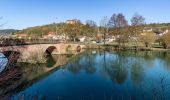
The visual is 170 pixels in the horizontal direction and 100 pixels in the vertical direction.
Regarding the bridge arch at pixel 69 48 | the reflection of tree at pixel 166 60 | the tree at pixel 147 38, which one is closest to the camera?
the reflection of tree at pixel 166 60

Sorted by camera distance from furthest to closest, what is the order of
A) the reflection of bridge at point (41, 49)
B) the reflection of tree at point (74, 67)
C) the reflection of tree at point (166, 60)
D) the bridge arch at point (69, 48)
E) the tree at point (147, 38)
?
the tree at point (147, 38), the bridge arch at point (69, 48), the reflection of bridge at point (41, 49), the reflection of tree at point (166, 60), the reflection of tree at point (74, 67)

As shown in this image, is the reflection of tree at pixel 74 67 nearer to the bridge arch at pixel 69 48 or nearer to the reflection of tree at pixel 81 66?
the reflection of tree at pixel 81 66

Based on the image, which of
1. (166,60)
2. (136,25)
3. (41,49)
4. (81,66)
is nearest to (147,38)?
(136,25)

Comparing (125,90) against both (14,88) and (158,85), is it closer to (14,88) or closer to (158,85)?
(158,85)

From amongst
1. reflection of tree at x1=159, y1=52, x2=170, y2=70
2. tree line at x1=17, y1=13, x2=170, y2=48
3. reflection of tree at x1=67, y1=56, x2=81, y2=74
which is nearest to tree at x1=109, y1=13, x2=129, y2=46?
tree line at x1=17, y1=13, x2=170, y2=48

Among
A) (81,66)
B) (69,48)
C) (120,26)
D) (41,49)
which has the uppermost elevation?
(120,26)

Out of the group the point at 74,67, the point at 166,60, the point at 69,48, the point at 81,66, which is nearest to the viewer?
the point at 74,67

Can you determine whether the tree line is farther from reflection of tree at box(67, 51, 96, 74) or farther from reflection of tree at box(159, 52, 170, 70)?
reflection of tree at box(67, 51, 96, 74)

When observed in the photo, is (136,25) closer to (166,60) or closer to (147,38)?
(147,38)

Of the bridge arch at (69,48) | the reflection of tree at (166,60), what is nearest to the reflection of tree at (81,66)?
the reflection of tree at (166,60)

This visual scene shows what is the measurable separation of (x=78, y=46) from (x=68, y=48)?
649cm

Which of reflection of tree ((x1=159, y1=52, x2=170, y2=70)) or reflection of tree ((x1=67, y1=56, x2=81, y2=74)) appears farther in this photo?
reflection of tree ((x1=159, y1=52, x2=170, y2=70))

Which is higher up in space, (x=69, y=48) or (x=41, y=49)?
(x=41, y=49)

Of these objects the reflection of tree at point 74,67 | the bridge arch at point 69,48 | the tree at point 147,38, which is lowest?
the reflection of tree at point 74,67
